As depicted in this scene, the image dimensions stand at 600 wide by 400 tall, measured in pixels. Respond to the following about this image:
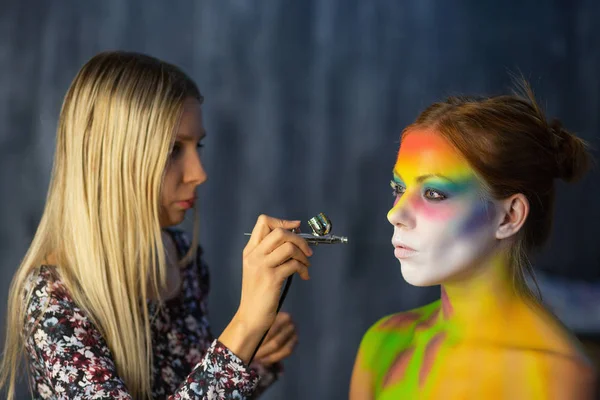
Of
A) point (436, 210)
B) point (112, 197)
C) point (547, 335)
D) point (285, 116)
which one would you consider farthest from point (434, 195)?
point (285, 116)

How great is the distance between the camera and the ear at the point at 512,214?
112 centimetres

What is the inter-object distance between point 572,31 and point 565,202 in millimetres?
387

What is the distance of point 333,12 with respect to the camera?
6.23ft

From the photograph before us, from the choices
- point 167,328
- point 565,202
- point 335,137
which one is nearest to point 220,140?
point 335,137

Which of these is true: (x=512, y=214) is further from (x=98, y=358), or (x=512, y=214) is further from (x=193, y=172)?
(x=98, y=358)

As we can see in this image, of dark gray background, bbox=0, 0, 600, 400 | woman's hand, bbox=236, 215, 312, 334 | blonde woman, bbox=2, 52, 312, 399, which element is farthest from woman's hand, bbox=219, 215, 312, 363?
dark gray background, bbox=0, 0, 600, 400

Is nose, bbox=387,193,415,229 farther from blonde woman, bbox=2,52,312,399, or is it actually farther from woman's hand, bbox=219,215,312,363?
blonde woman, bbox=2,52,312,399

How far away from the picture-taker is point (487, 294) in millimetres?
1141

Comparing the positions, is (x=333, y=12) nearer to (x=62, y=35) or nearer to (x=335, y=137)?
(x=335, y=137)

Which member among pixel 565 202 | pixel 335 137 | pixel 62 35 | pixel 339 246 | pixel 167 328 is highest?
pixel 62 35

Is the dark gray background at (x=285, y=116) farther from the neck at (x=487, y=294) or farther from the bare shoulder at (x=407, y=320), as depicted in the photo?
the neck at (x=487, y=294)

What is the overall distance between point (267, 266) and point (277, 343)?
14.4 inches

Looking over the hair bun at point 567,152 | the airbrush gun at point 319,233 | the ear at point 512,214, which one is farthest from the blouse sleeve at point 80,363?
the hair bun at point 567,152

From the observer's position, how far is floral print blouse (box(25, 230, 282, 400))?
3.71ft
